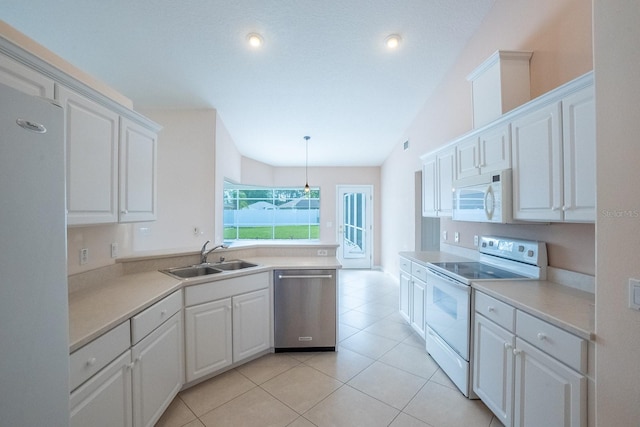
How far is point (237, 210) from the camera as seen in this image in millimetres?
6922

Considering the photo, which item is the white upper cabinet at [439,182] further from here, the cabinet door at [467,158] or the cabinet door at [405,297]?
the cabinet door at [405,297]

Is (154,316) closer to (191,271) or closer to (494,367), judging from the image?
(191,271)

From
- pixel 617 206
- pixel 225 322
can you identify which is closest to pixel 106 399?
pixel 225 322

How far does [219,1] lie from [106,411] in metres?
3.02

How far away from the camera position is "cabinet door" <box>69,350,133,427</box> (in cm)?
111

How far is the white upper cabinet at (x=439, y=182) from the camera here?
9.15ft

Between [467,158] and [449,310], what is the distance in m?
1.48

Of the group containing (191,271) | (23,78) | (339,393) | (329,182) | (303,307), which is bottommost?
(339,393)

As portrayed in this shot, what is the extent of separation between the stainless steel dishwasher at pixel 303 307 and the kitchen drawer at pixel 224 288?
19cm

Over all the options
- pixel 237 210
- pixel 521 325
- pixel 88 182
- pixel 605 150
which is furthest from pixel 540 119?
pixel 237 210

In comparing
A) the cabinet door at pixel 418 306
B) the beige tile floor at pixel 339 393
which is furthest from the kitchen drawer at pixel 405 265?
the beige tile floor at pixel 339 393

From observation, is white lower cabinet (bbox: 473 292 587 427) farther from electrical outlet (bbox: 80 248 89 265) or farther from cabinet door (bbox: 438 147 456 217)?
electrical outlet (bbox: 80 248 89 265)

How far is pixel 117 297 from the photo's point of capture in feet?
5.52

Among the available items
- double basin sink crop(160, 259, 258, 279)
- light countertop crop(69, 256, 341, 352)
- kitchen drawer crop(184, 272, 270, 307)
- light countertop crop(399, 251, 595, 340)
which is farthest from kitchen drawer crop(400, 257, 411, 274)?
double basin sink crop(160, 259, 258, 279)
